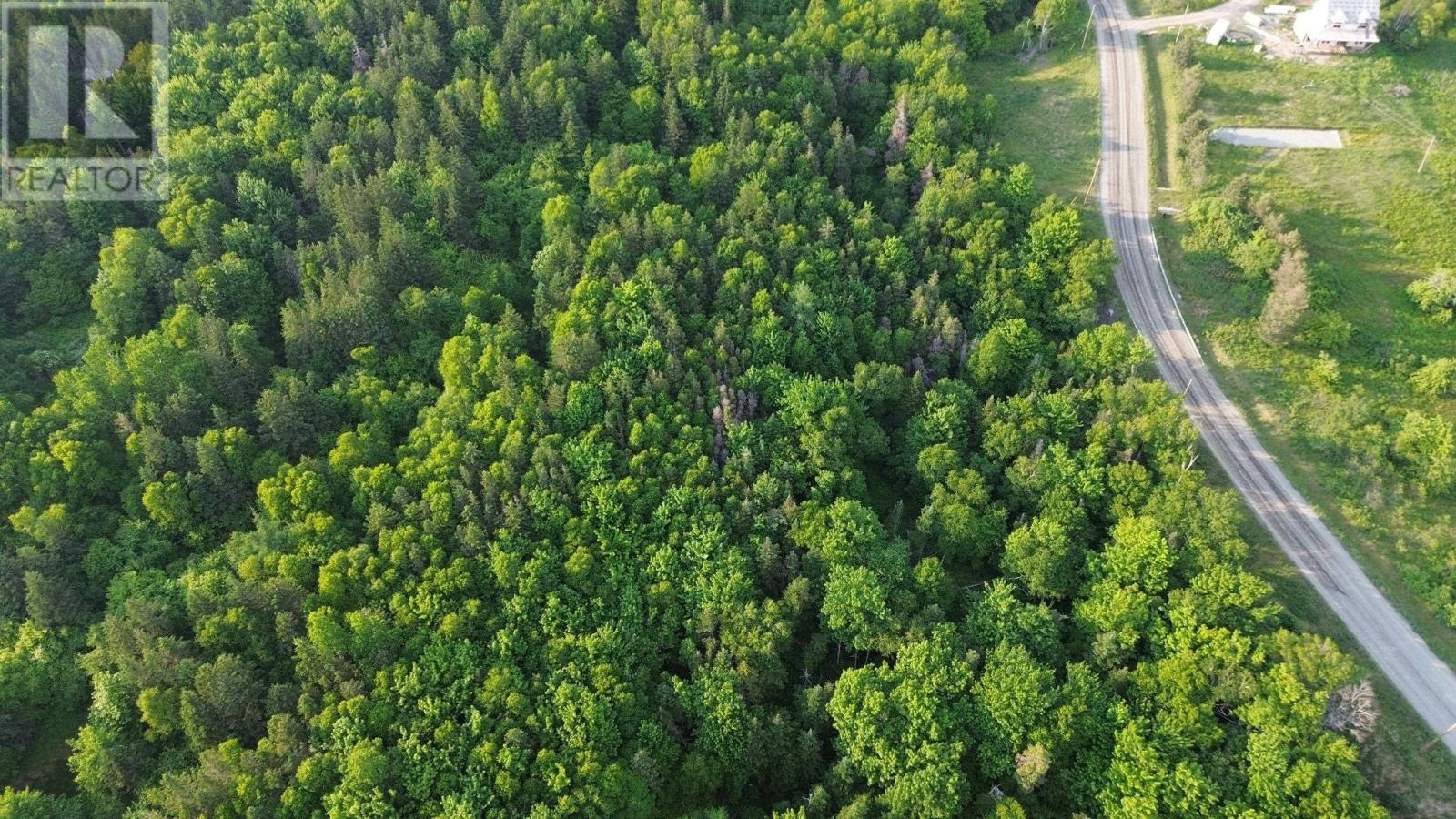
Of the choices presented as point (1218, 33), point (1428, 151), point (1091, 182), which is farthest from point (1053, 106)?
point (1428, 151)

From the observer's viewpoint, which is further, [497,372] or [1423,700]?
[497,372]

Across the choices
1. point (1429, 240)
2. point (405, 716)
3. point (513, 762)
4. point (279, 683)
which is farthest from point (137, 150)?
point (1429, 240)

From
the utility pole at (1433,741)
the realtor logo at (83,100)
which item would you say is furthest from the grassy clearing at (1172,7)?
the realtor logo at (83,100)

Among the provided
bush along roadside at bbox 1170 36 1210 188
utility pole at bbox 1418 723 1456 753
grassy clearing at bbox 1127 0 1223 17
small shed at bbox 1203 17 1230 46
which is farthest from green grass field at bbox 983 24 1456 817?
grassy clearing at bbox 1127 0 1223 17

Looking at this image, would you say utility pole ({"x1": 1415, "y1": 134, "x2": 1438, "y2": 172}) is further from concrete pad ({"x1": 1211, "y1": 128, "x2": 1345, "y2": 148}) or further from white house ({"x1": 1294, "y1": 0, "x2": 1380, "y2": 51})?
white house ({"x1": 1294, "y1": 0, "x2": 1380, "y2": 51})

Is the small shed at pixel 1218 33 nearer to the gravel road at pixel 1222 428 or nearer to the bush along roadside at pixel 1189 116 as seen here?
the bush along roadside at pixel 1189 116

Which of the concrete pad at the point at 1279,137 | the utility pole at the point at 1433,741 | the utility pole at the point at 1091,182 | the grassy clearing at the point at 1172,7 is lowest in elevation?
the utility pole at the point at 1433,741

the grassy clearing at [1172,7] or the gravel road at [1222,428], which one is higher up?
the grassy clearing at [1172,7]

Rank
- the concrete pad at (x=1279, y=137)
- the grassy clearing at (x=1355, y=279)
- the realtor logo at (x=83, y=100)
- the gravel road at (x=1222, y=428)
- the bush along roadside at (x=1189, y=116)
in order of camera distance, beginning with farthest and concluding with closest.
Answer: the concrete pad at (x=1279, y=137) → the bush along roadside at (x=1189, y=116) → the realtor logo at (x=83, y=100) → the grassy clearing at (x=1355, y=279) → the gravel road at (x=1222, y=428)

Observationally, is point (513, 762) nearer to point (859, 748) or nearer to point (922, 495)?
point (859, 748)
